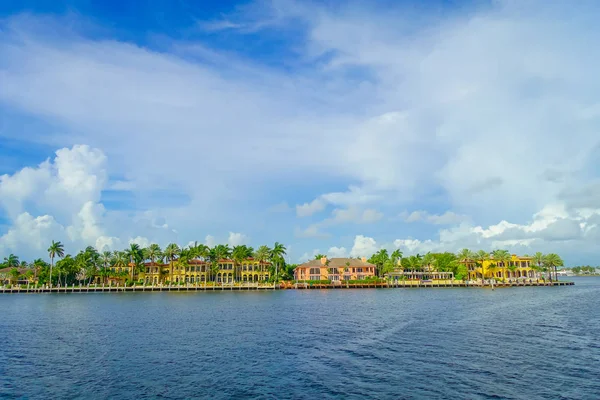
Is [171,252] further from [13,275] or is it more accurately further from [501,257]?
[501,257]

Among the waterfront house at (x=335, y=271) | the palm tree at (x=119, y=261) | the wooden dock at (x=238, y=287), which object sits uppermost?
the palm tree at (x=119, y=261)

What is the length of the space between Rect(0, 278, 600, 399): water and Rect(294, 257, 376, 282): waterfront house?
102194mm

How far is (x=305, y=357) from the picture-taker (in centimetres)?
3716

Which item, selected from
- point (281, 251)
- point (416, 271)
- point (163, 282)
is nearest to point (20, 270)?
point (163, 282)

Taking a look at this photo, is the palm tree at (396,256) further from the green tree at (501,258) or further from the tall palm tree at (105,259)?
the tall palm tree at (105,259)

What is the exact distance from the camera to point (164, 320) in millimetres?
61969

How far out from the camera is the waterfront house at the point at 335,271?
166000 mm

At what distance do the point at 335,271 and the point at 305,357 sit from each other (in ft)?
430

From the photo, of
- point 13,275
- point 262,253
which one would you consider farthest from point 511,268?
point 13,275

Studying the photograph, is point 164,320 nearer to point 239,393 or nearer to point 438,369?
point 239,393

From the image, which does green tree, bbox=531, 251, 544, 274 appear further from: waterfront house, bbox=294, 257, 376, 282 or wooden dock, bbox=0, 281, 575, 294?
waterfront house, bbox=294, 257, 376, 282

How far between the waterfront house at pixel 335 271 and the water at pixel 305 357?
4023 inches

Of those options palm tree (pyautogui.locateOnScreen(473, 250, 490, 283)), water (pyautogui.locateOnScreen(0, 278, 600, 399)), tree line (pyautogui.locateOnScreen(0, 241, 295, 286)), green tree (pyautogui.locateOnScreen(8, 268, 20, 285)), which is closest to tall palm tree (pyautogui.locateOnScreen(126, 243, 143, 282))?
tree line (pyautogui.locateOnScreen(0, 241, 295, 286))

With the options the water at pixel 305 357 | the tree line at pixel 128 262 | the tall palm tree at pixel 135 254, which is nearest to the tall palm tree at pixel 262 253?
the tree line at pixel 128 262
